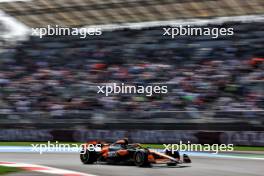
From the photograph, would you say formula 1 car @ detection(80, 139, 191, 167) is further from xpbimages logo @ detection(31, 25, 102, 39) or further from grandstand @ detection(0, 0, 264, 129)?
xpbimages logo @ detection(31, 25, 102, 39)

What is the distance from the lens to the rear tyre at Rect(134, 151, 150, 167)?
10608 millimetres

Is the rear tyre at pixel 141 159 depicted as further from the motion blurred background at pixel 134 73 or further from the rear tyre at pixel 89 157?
the motion blurred background at pixel 134 73

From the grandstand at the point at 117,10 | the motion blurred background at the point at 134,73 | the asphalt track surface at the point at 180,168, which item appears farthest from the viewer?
the grandstand at the point at 117,10

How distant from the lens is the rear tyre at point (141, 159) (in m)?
10.6

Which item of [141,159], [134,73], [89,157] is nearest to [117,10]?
[134,73]

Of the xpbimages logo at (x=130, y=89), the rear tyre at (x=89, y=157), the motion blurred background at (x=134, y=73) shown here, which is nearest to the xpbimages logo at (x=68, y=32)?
the motion blurred background at (x=134, y=73)

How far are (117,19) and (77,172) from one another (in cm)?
1596

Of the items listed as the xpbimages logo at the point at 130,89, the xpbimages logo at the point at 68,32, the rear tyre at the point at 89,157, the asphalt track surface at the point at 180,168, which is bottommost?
the asphalt track surface at the point at 180,168

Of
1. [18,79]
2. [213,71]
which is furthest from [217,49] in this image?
[18,79]

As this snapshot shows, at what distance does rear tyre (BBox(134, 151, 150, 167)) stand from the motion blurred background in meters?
5.93

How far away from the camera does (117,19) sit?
2533 centimetres

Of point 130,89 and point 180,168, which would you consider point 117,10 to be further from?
point 180,168

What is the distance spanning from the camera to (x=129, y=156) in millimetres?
11055

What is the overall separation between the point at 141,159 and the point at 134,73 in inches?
416
